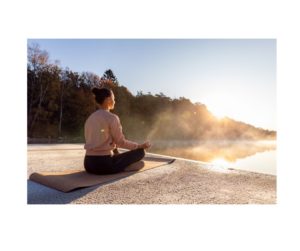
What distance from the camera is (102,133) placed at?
118 inches

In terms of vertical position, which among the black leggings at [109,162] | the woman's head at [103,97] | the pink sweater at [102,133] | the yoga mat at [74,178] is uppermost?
the woman's head at [103,97]

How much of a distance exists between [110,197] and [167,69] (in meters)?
2.47

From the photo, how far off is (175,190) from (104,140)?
34.5 inches

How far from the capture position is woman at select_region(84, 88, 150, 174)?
2990 millimetres

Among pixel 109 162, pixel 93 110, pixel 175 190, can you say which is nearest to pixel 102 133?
pixel 109 162

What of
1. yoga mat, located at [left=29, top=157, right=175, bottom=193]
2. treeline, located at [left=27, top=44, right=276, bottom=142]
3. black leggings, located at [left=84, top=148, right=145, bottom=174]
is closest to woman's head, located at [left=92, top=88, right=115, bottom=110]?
black leggings, located at [left=84, top=148, right=145, bottom=174]

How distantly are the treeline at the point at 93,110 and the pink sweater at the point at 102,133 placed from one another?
435cm

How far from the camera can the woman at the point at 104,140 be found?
2.99 m

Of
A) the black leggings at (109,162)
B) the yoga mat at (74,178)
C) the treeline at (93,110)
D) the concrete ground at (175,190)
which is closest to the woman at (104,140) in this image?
the black leggings at (109,162)

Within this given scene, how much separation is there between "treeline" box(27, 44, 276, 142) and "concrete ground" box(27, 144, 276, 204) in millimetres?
4454

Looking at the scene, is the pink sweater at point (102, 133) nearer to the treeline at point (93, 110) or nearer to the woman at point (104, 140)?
the woman at point (104, 140)
